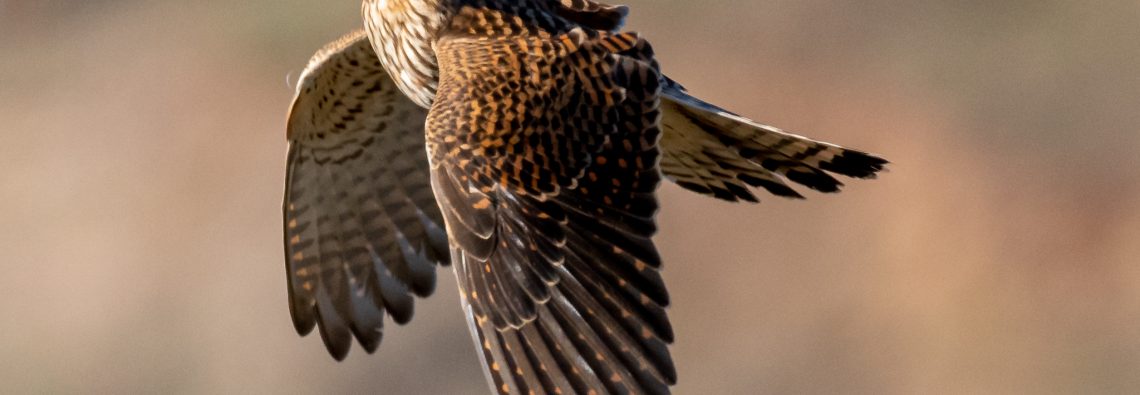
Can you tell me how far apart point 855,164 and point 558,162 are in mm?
1160

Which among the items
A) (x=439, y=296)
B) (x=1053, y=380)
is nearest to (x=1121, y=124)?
(x=1053, y=380)

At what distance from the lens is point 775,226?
13.8 m

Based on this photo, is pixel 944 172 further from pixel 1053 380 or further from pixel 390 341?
pixel 390 341

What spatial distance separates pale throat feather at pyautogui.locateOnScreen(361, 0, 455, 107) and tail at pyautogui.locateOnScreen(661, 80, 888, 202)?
0.85m

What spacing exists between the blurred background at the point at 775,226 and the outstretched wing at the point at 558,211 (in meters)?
5.93

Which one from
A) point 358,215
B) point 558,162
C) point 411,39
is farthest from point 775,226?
point 558,162

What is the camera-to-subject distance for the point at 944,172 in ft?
44.8

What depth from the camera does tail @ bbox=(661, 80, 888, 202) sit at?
7617 mm

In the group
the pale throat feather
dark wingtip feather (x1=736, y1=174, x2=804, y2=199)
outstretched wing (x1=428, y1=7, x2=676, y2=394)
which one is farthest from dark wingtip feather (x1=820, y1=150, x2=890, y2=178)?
the pale throat feather

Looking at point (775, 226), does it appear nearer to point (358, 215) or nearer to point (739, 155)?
point (358, 215)

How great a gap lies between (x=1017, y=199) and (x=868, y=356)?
54.4 inches

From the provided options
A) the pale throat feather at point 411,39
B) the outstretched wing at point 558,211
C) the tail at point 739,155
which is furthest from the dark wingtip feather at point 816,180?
the pale throat feather at point 411,39

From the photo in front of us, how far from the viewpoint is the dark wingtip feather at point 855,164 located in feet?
24.9

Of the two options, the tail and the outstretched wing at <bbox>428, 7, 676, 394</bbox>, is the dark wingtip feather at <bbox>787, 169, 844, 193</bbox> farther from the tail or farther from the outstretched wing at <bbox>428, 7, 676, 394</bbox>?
the outstretched wing at <bbox>428, 7, 676, 394</bbox>
